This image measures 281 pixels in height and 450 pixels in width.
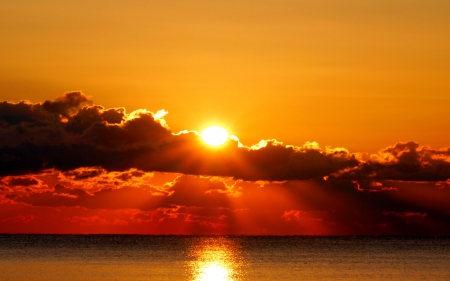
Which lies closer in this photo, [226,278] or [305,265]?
[226,278]

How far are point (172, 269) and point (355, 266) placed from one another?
3553cm

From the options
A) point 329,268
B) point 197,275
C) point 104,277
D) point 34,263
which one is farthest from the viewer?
point 34,263

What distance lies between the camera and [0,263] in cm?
16400

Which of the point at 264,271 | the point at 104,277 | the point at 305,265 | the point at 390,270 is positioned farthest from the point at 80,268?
A: the point at 390,270

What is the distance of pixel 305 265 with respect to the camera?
538 ft

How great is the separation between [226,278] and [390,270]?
109ft

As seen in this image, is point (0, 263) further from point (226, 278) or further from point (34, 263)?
point (226, 278)

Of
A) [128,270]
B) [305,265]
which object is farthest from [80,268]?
[305,265]

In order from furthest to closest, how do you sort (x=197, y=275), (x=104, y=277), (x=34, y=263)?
(x=34, y=263), (x=197, y=275), (x=104, y=277)

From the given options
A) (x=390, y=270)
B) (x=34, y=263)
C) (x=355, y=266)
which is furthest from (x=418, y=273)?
(x=34, y=263)

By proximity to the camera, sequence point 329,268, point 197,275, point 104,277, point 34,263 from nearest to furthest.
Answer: point 104,277
point 197,275
point 329,268
point 34,263

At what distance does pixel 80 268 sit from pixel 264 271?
32669mm

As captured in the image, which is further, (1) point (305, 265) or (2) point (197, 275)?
(1) point (305, 265)

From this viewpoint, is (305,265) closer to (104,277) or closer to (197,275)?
(197,275)
